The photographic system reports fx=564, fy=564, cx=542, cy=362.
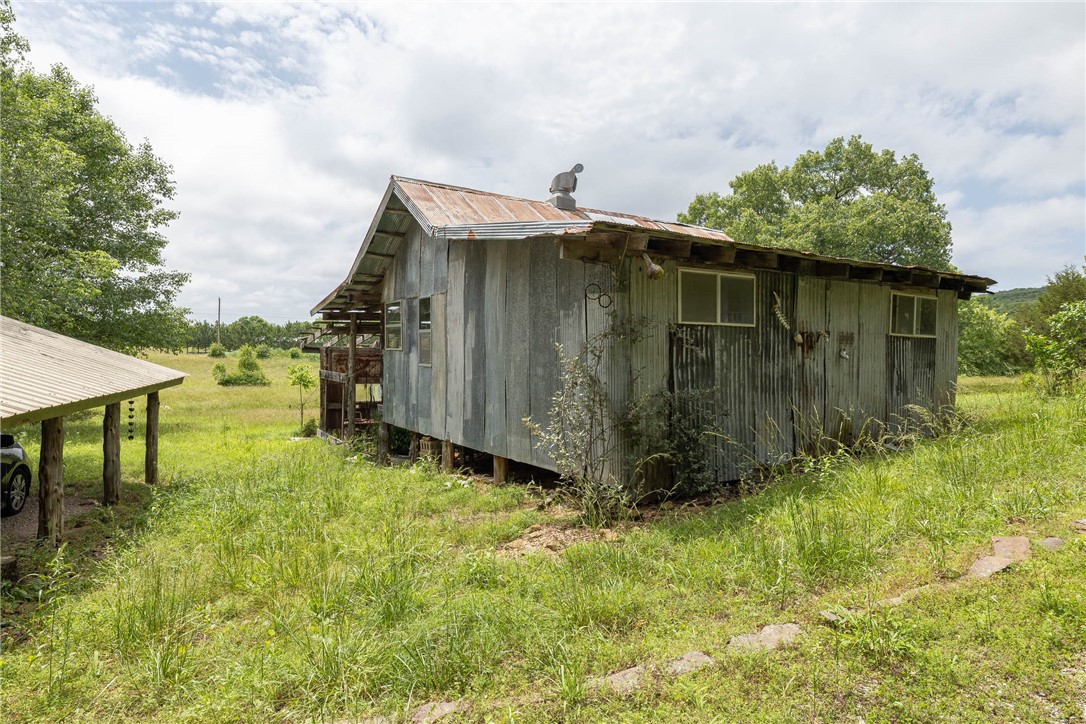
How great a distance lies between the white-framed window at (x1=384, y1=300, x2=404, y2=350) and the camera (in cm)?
1175

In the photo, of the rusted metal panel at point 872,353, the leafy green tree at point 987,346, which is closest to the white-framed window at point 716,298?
the rusted metal panel at point 872,353

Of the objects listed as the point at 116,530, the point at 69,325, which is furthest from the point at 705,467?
the point at 69,325

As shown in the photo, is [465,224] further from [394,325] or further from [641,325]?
[394,325]

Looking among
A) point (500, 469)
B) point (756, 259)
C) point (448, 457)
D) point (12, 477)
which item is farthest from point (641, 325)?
point (12, 477)

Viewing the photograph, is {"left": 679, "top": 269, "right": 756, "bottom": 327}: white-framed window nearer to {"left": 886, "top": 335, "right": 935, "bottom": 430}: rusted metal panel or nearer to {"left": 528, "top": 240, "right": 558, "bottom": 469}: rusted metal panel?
{"left": 528, "top": 240, "right": 558, "bottom": 469}: rusted metal panel

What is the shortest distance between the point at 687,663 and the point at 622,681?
38cm

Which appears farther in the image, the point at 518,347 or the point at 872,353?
the point at 872,353

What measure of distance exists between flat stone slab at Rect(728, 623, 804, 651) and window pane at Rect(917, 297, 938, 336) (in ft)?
31.0

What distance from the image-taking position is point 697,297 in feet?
23.6

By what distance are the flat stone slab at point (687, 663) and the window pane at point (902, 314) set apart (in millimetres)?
8897

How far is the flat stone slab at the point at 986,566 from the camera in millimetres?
3629

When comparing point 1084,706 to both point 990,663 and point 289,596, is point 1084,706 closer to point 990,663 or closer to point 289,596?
point 990,663

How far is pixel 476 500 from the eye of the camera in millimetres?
7609

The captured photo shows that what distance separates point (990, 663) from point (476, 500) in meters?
5.73
